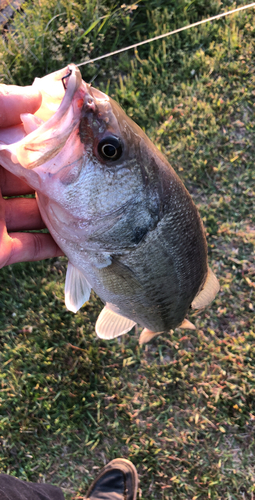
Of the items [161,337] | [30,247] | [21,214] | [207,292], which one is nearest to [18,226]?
[21,214]

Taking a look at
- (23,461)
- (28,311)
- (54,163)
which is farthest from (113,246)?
(23,461)

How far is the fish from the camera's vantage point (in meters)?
1.33

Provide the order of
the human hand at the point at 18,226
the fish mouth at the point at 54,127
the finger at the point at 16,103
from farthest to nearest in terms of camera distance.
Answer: the human hand at the point at 18,226 → the finger at the point at 16,103 → the fish mouth at the point at 54,127

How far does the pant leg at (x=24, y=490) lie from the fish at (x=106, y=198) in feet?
4.03

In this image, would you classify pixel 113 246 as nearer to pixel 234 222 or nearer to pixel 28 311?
pixel 28 311

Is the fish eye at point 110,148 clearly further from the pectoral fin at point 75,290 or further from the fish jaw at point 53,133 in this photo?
the pectoral fin at point 75,290

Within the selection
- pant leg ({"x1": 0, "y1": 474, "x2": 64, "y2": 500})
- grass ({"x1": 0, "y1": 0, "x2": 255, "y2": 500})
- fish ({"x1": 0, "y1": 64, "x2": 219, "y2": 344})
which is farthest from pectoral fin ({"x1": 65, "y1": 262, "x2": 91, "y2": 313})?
pant leg ({"x1": 0, "y1": 474, "x2": 64, "y2": 500})

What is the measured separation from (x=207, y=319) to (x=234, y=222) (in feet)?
3.10

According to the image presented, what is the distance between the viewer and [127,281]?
1726 millimetres

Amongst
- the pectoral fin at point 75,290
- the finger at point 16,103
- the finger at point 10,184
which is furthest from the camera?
the finger at point 10,184

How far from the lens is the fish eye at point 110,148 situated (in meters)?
1.35

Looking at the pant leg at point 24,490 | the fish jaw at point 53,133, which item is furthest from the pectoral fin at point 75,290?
the pant leg at point 24,490

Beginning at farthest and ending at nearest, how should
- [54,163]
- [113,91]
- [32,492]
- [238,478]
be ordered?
[113,91], [238,478], [32,492], [54,163]

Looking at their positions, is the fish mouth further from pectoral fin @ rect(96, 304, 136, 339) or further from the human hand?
pectoral fin @ rect(96, 304, 136, 339)
